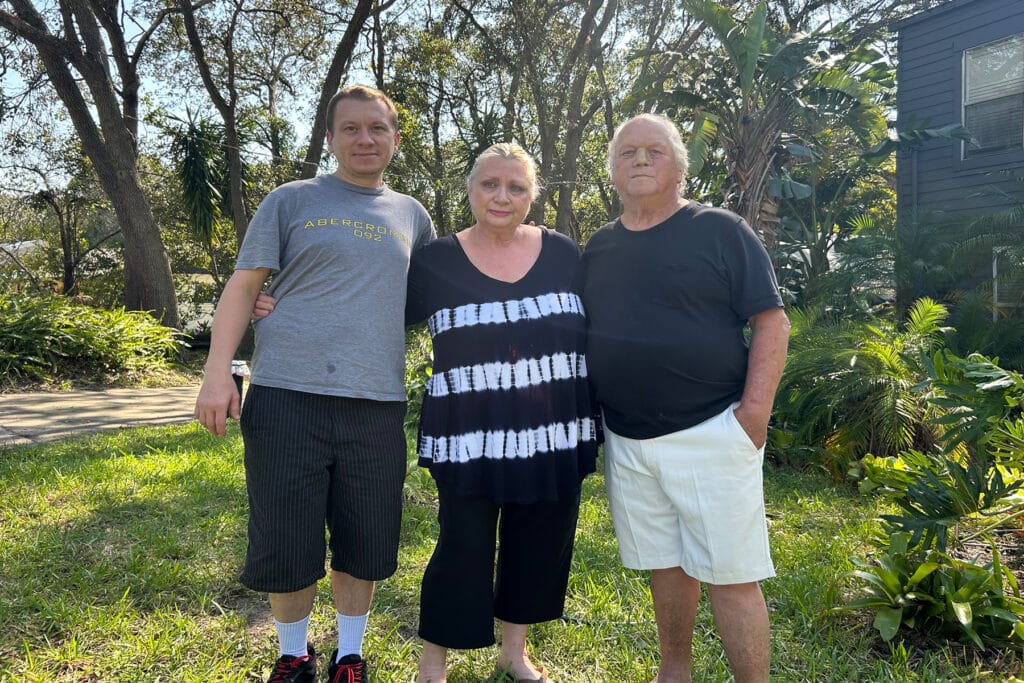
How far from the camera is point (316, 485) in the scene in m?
2.36

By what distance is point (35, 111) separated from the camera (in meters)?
15.4

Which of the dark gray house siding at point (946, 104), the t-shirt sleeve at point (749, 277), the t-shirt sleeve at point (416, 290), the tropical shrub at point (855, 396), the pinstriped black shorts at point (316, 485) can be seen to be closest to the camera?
the t-shirt sleeve at point (749, 277)

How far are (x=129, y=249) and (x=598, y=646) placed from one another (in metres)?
12.6

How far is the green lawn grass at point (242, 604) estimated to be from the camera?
8.48 feet

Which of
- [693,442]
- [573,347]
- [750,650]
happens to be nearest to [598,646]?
[750,650]

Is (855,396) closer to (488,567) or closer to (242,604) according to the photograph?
(488,567)

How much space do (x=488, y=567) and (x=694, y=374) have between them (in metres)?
0.95

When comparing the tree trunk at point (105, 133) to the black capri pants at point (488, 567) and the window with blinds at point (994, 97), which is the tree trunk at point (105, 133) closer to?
the black capri pants at point (488, 567)

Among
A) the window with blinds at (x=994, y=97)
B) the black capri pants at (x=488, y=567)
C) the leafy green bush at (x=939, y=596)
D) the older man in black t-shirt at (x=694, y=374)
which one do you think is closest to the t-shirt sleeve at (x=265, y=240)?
the black capri pants at (x=488, y=567)

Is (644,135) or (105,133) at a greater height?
(105,133)

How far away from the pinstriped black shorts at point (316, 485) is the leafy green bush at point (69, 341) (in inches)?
353

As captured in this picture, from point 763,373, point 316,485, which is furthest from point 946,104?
point 316,485

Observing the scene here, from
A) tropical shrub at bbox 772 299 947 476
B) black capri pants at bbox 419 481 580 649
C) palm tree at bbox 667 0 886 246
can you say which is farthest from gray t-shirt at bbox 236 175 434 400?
palm tree at bbox 667 0 886 246

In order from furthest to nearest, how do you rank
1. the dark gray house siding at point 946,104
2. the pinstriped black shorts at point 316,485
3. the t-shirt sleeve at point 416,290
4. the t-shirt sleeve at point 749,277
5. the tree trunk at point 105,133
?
the tree trunk at point 105,133 < the dark gray house siding at point 946,104 < the t-shirt sleeve at point 416,290 < the pinstriped black shorts at point 316,485 < the t-shirt sleeve at point 749,277
